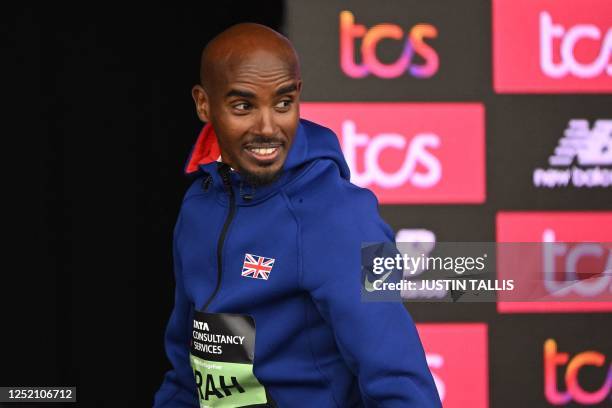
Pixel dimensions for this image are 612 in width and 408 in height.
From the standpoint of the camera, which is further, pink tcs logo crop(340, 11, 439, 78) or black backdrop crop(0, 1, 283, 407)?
black backdrop crop(0, 1, 283, 407)

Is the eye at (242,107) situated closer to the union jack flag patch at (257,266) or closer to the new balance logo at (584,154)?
the union jack flag patch at (257,266)

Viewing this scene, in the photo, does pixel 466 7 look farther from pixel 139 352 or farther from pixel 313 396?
pixel 313 396

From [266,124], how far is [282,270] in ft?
0.72

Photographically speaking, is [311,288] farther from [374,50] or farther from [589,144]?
[589,144]

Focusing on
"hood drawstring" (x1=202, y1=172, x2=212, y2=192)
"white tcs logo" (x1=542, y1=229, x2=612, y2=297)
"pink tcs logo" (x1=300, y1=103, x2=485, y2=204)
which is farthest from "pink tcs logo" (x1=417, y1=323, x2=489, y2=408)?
"hood drawstring" (x1=202, y1=172, x2=212, y2=192)

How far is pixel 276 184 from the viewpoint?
1.64 m

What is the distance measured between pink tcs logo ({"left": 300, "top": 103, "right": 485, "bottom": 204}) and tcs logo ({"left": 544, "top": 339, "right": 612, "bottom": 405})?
0.52 meters

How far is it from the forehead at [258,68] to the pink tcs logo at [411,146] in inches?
55.9

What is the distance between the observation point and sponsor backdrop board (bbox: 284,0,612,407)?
2.98m

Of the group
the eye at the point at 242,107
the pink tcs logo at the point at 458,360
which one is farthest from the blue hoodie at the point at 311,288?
the pink tcs logo at the point at 458,360

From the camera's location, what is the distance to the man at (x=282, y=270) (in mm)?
1528

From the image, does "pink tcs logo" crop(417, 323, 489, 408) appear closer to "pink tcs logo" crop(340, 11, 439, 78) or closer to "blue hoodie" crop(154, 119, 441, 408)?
"pink tcs logo" crop(340, 11, 439, 78)

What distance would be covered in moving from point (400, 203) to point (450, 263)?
9.5 inches

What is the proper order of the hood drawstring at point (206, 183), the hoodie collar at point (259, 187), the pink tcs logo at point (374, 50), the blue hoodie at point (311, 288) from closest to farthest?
the blue hoodie at point (311, 288) < the hoodie collar at point (259, 187) < the hood drawstring at point (206, 183) < the pink tcs logo at point (374, 50)
